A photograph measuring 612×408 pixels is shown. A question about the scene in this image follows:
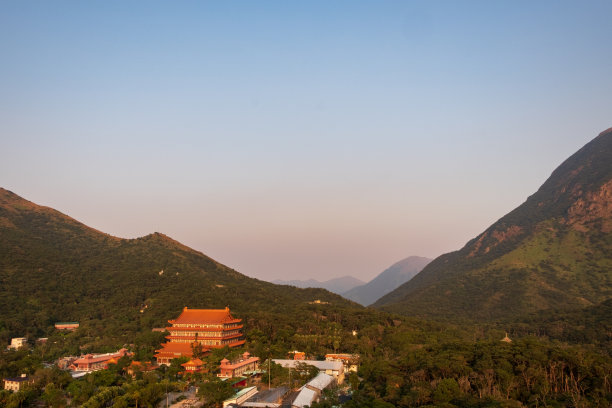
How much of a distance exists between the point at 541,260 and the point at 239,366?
3624 inches

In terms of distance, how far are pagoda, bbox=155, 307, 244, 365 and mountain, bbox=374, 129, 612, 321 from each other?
57240 mm

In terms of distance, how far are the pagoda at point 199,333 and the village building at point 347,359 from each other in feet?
34.9

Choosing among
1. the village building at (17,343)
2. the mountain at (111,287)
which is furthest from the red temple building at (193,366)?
the village building at (17,343)

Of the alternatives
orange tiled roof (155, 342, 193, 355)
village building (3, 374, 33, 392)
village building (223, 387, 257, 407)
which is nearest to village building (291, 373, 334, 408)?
village building (223, 387, 257, 407)

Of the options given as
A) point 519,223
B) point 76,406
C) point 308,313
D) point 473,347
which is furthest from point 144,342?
point 519,223

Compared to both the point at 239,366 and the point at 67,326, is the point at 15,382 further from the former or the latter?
the point at 67,326

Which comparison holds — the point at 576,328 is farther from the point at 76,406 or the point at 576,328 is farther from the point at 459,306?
the point at 76,406

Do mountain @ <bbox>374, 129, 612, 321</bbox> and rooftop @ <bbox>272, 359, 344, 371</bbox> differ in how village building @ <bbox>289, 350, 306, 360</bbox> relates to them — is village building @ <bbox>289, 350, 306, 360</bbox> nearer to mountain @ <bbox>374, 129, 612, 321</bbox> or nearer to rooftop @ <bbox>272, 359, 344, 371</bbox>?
rooftop @ <bbox>272, 359, 344, 371</bbox>

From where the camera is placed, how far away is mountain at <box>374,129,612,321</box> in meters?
99.4

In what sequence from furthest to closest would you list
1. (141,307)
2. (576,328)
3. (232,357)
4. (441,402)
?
(141,307) < (576,328) < (232,357) < (441,402)

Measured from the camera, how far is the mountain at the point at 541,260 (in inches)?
3915

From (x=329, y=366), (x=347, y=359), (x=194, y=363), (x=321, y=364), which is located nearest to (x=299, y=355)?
(x=347, y=359)

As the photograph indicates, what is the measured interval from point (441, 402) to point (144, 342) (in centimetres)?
3604

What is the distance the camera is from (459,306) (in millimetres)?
108000
